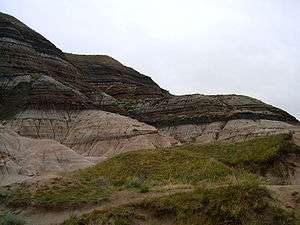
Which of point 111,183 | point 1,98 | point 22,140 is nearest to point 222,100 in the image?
point 1,98

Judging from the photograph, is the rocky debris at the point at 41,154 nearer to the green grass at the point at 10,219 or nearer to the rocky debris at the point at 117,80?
the green grass at the point at 10,219

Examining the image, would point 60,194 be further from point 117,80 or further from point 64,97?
point 117,80

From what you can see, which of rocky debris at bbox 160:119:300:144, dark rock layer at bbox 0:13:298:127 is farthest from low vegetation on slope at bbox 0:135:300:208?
dark rock layer at bbox 0:13:298:127

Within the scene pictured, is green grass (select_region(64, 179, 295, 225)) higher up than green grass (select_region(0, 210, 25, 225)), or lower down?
higher up

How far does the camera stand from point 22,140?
56.3 meters

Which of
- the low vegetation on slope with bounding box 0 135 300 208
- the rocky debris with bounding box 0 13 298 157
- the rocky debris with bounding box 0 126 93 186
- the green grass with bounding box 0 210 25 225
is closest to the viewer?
the green grass with bounding box 0 210 25 225

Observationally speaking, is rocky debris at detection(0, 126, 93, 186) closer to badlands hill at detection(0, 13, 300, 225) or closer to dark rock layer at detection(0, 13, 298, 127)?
badlands hill at detection(0, 13, 300, 225)

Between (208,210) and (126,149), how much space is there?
51948 millimetres

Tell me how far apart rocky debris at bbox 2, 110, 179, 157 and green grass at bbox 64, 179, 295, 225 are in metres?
51.3

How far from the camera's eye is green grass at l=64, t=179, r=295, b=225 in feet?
51.6

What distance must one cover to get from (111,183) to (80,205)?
4228mm

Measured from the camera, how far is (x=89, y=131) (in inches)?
2916

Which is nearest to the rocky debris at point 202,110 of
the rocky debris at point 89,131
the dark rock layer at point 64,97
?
the dark rock layer at point 64,97

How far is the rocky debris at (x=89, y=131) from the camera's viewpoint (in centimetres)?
7075
